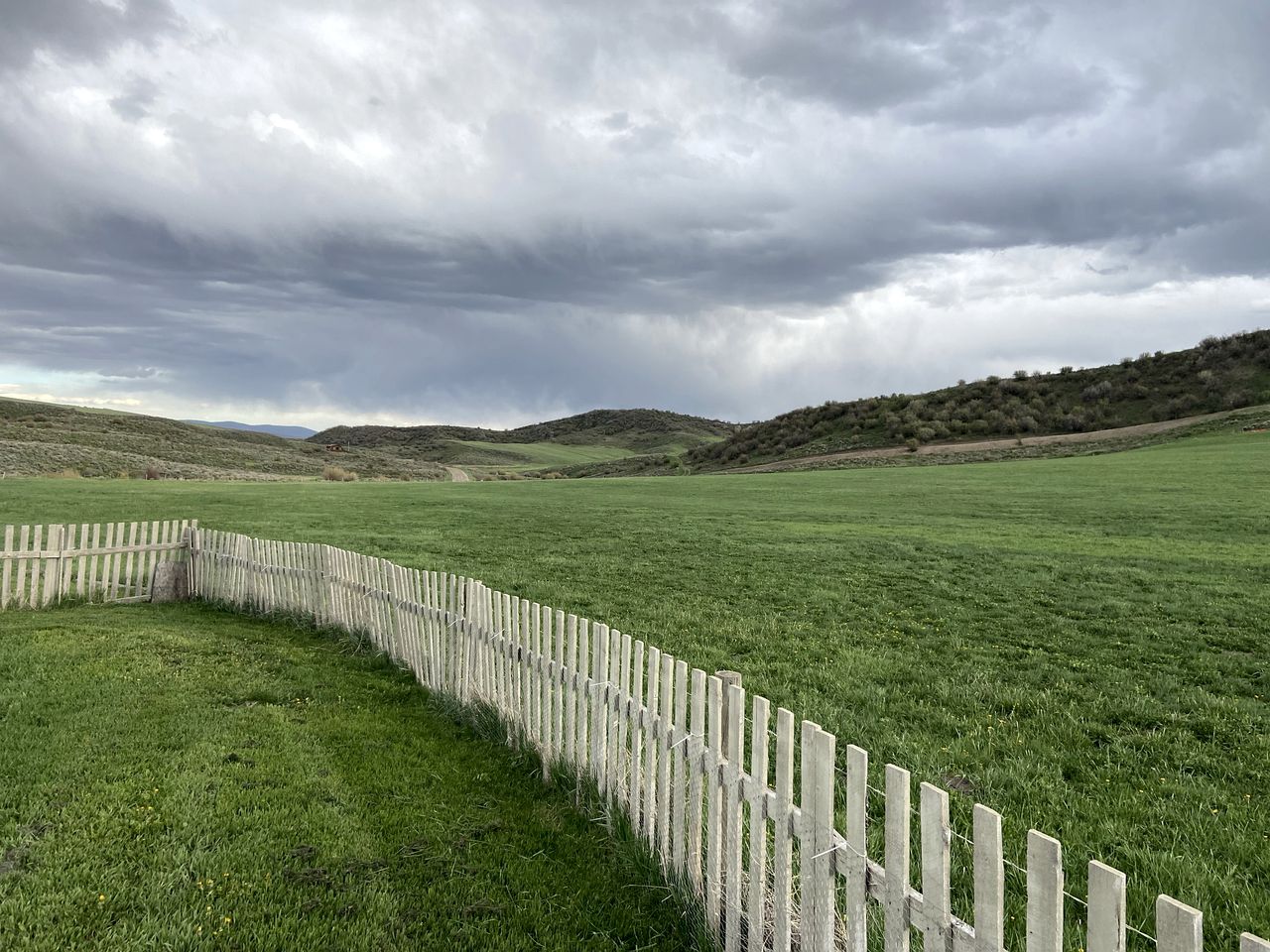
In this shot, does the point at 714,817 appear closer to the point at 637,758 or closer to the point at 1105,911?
the point at 637,758

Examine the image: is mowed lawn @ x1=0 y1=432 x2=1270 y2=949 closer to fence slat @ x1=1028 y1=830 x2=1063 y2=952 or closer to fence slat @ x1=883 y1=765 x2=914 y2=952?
fence slat @ x1=883 y1=765 x2=914 y2=952

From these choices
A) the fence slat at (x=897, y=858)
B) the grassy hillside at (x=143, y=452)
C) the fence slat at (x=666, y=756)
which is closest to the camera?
the fence slat at (x=897, y=858)

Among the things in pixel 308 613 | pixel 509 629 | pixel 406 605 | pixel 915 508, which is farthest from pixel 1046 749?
pixel 915 508

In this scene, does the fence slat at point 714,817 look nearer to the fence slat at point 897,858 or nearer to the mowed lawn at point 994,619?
the fence slat at point 897,858

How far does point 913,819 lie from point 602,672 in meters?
2.32

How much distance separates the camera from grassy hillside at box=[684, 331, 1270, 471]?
6650 centimetres

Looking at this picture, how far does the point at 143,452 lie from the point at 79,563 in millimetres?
63887

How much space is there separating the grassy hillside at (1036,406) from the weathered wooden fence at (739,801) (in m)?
62.1

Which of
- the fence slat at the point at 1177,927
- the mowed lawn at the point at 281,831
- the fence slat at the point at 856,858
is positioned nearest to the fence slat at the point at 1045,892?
the fence slat at the point at 1177,927

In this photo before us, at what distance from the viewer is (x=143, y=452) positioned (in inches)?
2591

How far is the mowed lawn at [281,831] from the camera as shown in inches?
160

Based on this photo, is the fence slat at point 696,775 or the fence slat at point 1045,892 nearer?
the fence slat at point 1045,892

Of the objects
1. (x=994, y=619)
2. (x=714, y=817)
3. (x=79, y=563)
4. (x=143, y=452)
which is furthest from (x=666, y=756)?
(x=143, y=452)

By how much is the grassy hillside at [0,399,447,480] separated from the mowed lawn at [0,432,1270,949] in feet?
75.2
